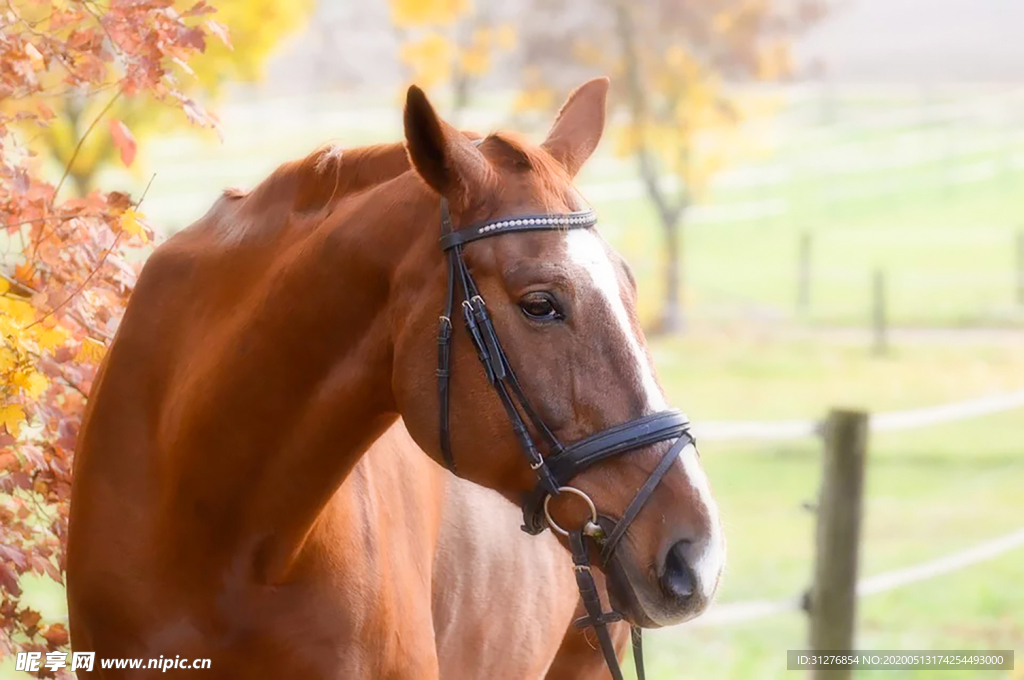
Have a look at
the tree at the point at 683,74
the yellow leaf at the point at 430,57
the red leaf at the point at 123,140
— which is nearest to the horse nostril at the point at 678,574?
the red leaf at the point at 123,140

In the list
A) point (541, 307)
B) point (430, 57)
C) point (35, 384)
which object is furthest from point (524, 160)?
point (430, 57)

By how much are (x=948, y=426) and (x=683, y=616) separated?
1138 cm

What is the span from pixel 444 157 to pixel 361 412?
0.53 meters

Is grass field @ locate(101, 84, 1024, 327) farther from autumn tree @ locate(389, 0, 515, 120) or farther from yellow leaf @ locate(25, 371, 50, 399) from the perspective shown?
yellow leaf @ locate(25, 371, 50, 399)

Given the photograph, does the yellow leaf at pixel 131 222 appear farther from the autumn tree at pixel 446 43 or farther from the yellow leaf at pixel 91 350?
the autumn tree at pixel 446 43

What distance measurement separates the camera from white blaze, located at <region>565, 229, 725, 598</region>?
208 centimetres

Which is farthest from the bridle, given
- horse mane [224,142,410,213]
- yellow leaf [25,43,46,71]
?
yellow leaf [25,43,46,71]

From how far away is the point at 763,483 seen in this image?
10562 millimetres

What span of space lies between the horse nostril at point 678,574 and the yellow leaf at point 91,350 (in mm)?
1528

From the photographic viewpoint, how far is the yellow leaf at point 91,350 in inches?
114

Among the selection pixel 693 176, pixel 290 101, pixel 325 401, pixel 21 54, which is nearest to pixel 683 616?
pixel 325 401

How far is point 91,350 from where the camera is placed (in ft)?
9.53

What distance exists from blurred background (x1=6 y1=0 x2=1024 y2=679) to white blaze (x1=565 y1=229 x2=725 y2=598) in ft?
1.59

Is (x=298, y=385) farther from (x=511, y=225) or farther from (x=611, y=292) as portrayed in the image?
(x=611, y=292)
